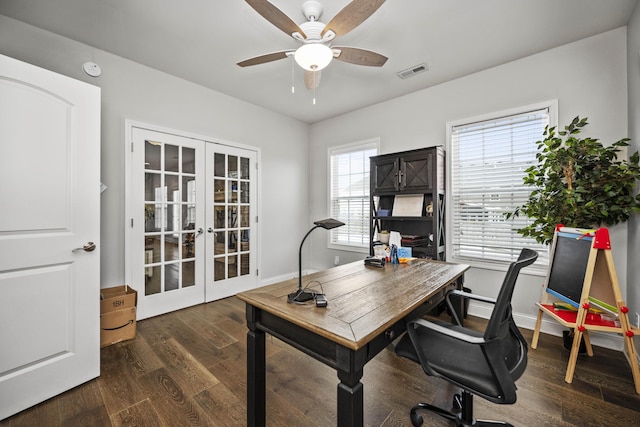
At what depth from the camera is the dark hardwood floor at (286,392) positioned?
5.26ft

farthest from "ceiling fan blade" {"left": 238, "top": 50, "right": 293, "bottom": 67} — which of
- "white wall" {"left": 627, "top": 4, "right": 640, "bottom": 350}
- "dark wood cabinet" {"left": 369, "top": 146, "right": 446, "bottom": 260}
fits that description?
"white wall" {"left": 627, "top": 4, "right": 640, "bottom": 350}

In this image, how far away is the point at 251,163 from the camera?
4102 millimetres

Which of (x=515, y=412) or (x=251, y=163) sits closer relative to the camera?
(x=515, y=412)

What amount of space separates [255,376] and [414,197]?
2.83m

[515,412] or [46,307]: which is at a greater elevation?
[46,307]

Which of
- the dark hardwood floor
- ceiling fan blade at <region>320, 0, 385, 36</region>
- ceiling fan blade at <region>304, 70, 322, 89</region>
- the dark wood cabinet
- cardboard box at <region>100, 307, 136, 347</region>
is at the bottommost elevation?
the dark hardwood floor

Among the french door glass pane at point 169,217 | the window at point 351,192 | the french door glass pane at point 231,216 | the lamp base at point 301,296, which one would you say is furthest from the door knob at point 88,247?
the window at point 351,192

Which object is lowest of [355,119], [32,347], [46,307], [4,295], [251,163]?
[32,347]

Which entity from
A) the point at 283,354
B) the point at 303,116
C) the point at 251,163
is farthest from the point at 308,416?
the point at 303,116

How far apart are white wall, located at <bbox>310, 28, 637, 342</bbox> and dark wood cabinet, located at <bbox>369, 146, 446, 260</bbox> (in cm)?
42

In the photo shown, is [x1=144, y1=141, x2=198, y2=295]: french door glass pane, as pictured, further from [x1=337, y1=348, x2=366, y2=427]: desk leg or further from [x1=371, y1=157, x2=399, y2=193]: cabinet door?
[x1=337, y1=348, x2=366, y2=427]: desk leg

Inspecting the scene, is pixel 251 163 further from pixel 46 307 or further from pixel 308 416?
pixel 308 416

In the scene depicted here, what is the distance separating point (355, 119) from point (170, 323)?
A: 383 centimetres

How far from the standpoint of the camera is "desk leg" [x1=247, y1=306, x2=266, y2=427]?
1.41m
